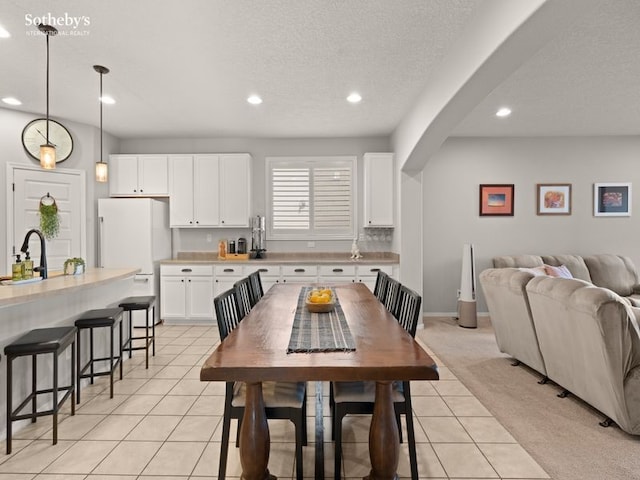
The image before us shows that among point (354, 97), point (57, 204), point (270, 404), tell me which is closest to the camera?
point (270, 404)

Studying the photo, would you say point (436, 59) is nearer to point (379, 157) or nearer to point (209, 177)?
point (379, 157)

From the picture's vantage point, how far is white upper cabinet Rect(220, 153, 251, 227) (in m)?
5.40

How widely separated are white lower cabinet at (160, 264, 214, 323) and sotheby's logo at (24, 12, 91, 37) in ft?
10.1

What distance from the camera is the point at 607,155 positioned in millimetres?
5582

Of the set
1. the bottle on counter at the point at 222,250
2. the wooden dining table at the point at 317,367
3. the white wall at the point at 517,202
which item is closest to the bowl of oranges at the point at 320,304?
the wooden dining table at the point at 317,367

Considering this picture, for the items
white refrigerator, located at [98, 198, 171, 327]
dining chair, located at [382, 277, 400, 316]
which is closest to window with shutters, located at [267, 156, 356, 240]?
white refrigerator, located at [98, 198, 171, 327]

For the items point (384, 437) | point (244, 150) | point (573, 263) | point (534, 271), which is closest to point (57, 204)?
point (244, 150)

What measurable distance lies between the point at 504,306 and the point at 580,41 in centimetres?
233

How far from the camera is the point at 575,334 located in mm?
2527

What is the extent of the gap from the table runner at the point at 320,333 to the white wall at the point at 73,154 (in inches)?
158

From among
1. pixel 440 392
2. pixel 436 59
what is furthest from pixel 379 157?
pixel 440 392

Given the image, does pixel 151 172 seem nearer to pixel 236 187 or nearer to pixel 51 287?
pixel 236 187

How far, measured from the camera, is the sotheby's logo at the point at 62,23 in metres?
2.54

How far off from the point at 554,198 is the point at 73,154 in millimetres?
7043
